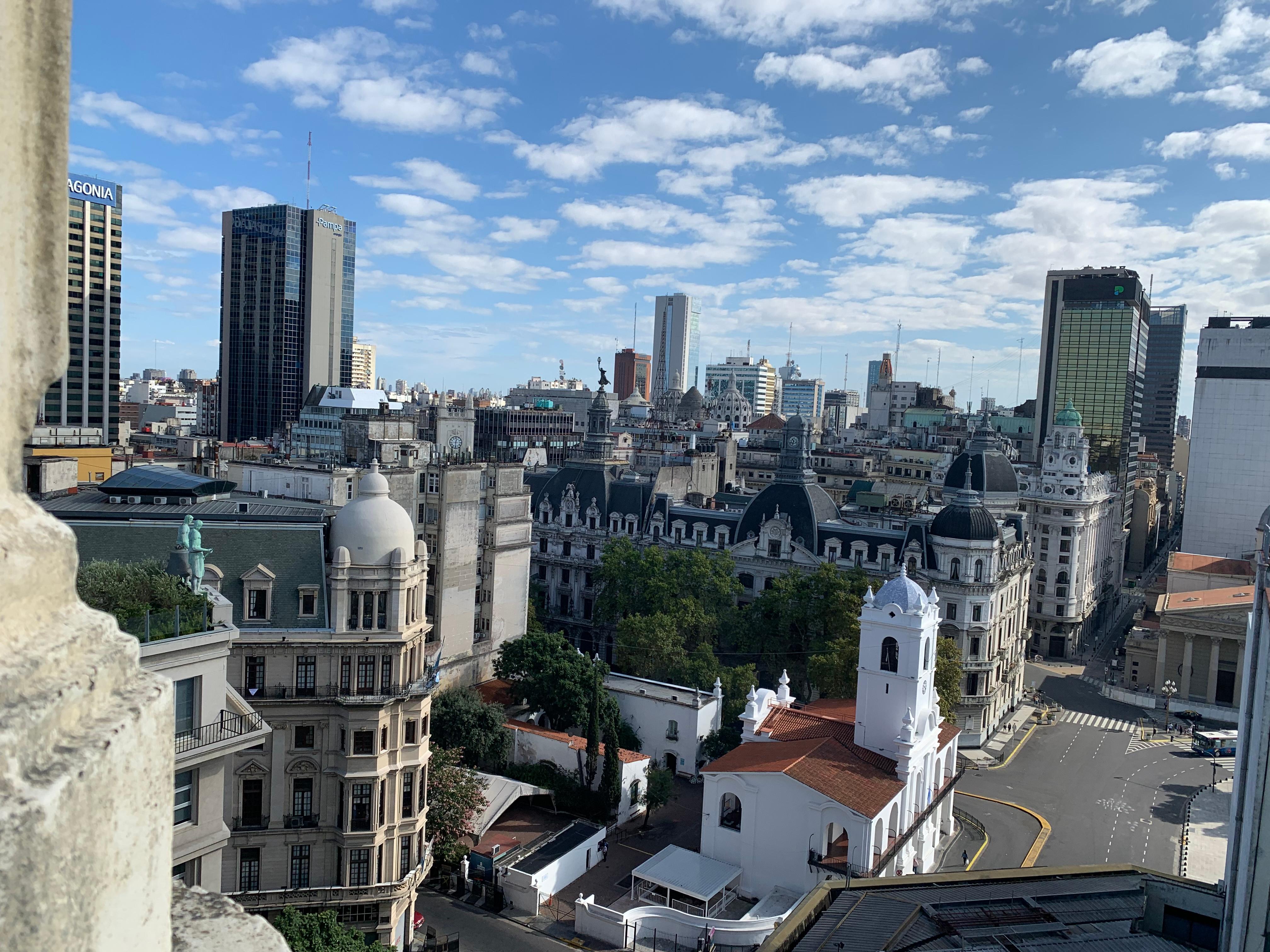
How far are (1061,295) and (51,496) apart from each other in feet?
509

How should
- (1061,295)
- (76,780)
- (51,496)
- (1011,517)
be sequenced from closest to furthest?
(76,780)
(51,496)
(1011,517)
(1061,295)

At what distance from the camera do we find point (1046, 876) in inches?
1133

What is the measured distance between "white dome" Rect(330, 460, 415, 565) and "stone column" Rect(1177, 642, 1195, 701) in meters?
65.8

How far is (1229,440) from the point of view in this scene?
12050cm

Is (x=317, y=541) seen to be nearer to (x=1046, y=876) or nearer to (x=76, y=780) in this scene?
(x=1046, y=876)

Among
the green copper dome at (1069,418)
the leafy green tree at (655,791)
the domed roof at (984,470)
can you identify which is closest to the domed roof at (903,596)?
the leafy green tree at (655,791)

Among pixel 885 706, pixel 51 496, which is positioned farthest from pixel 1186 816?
pixel 51 496

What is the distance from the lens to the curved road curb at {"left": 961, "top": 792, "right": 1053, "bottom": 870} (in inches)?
1906

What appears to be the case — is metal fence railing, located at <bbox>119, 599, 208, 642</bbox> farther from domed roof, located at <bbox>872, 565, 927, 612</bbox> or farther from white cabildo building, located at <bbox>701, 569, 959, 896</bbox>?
domed roof, located at <bbox>872, 565, 927, 612</bbox>

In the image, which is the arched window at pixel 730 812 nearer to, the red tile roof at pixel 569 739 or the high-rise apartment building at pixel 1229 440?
the red tile roof at pixel 569 739

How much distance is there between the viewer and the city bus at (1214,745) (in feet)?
217

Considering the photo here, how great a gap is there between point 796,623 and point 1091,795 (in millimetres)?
20819

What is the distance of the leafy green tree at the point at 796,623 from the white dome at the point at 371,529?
36696 mm

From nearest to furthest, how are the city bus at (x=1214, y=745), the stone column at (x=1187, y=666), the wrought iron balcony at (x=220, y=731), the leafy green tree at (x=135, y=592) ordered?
the leafy green tree at (x=135, y=592), the wrought iron balcony at (x=220, y=731), the city bus at (x=1214, y=745), the stone column at (x=1187, y=666)
